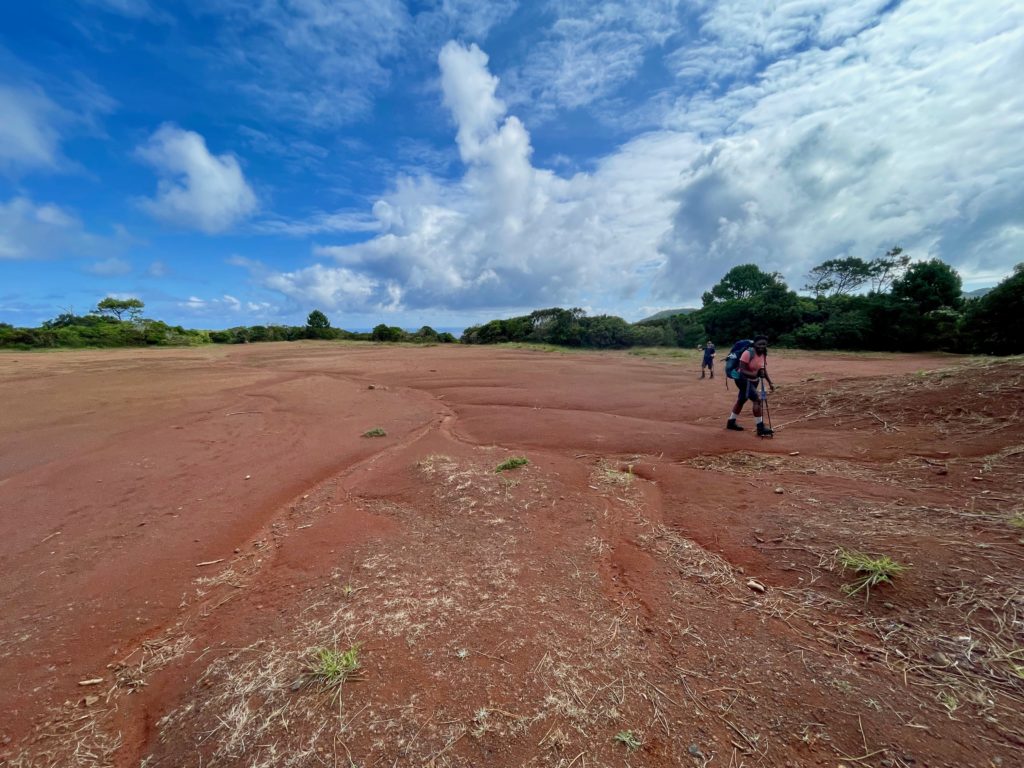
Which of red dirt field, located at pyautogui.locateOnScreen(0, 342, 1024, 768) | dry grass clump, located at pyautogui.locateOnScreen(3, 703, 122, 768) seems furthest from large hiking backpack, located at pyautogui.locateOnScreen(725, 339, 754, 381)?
dry grass clump, located at pyautogui.locateOnScreen(3, 703, 122, 768)

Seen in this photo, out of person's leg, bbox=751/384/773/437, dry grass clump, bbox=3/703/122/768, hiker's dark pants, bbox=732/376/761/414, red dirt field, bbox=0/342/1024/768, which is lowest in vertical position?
dry grass clump, bbox=3/703/122/768

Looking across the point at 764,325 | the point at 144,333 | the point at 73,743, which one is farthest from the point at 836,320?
the point at 144,333

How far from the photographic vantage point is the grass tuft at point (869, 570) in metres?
3.41

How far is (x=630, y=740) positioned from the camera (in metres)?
2.36

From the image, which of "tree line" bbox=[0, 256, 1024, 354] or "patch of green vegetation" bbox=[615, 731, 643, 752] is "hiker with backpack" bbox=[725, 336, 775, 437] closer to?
"patch of green vegetation" bbox=[615, 731, 643, 752]

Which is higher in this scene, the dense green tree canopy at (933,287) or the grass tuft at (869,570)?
the dense green tree canopy at (933,287)

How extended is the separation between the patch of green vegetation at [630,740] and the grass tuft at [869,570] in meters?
2.29

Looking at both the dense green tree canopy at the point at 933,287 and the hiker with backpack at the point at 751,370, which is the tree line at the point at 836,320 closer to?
the dense green tree canopy at the point at 933,287

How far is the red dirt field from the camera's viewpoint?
243 cm

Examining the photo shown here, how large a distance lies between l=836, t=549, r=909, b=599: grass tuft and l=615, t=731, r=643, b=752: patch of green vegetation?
2294 mm

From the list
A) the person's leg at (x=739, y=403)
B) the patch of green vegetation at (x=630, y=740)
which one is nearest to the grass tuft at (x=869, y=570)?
the patch of green vegetation at (x=630, y=740)

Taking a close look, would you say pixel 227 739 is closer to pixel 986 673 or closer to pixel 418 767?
pixel 418 767

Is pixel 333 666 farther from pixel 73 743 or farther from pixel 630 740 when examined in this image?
pixel 630 740

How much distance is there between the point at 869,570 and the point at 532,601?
2.85m
